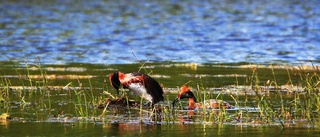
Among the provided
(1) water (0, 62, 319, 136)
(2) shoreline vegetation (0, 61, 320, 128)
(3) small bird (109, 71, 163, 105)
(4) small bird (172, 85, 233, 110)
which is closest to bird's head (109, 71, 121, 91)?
(3) small bird (109, 71, 163, 105)

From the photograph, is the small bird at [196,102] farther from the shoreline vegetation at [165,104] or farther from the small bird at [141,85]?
the small bird at [141,85]

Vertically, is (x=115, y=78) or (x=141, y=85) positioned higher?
(x=115, y=78)

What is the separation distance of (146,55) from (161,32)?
31.2ft

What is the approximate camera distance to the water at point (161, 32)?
86.0 feet

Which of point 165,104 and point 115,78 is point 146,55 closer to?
point 165,104

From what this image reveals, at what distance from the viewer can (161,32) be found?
3594 cm

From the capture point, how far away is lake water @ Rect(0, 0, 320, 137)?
1284cm

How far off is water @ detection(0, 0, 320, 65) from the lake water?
40mm

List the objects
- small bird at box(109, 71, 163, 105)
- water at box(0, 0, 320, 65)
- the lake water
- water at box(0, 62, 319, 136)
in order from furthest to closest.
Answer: water at box(0, 0, 320, 65), small bird at box(109, 71, 163, 105), the lake water, water at box(0, 62, 319, 136)

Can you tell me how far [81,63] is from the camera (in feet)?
Answer: 78.2

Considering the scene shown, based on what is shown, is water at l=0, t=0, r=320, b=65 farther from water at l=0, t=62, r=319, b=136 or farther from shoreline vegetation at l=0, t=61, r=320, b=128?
water at l=0, t=62, r=319, b=136

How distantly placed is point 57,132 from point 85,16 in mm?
34839

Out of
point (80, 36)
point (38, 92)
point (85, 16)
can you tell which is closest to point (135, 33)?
point (80, 36)

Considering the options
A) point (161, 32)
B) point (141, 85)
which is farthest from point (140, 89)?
point (161, 32)
